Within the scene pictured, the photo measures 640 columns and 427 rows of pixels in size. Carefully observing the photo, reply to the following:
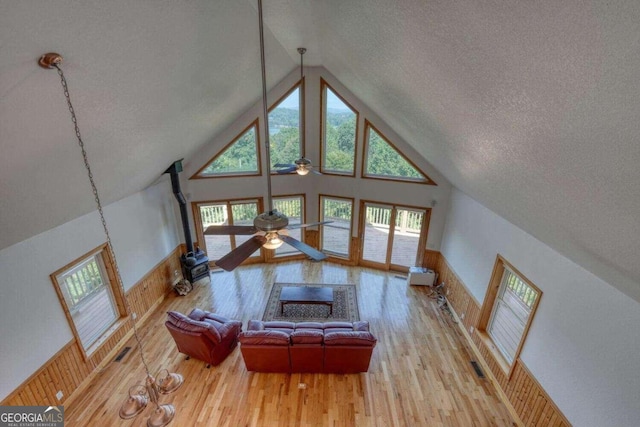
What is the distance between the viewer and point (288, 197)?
786 cm

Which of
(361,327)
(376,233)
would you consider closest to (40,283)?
(361,327)

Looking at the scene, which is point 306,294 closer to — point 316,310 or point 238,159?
point 316,310

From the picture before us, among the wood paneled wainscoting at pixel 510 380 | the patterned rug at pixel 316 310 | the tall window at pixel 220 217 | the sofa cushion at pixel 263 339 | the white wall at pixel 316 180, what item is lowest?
the patterned rug at pixel 316 310

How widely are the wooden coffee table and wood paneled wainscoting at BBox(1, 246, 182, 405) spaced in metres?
2.74

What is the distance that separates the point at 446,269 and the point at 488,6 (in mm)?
6523

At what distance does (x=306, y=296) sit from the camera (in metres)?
6.13

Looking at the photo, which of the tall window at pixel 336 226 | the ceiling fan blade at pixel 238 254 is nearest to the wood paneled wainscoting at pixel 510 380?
the tall window at pixel 336 226

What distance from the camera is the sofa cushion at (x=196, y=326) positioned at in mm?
4574

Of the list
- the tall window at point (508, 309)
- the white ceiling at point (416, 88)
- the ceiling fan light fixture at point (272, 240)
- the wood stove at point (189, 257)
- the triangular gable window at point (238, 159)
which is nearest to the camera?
the white ceiling at point (416, 88)

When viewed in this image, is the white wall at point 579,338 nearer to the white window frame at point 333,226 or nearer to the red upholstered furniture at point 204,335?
the white window frame at point 333,226

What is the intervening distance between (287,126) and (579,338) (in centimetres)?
650

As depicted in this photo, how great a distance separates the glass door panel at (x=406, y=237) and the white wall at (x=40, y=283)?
5.87 meters

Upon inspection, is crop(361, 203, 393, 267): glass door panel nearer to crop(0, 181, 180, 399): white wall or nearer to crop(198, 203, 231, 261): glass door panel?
crop(198, 203, 231, 261): glass door panel

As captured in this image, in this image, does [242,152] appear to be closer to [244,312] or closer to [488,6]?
[244,312]
